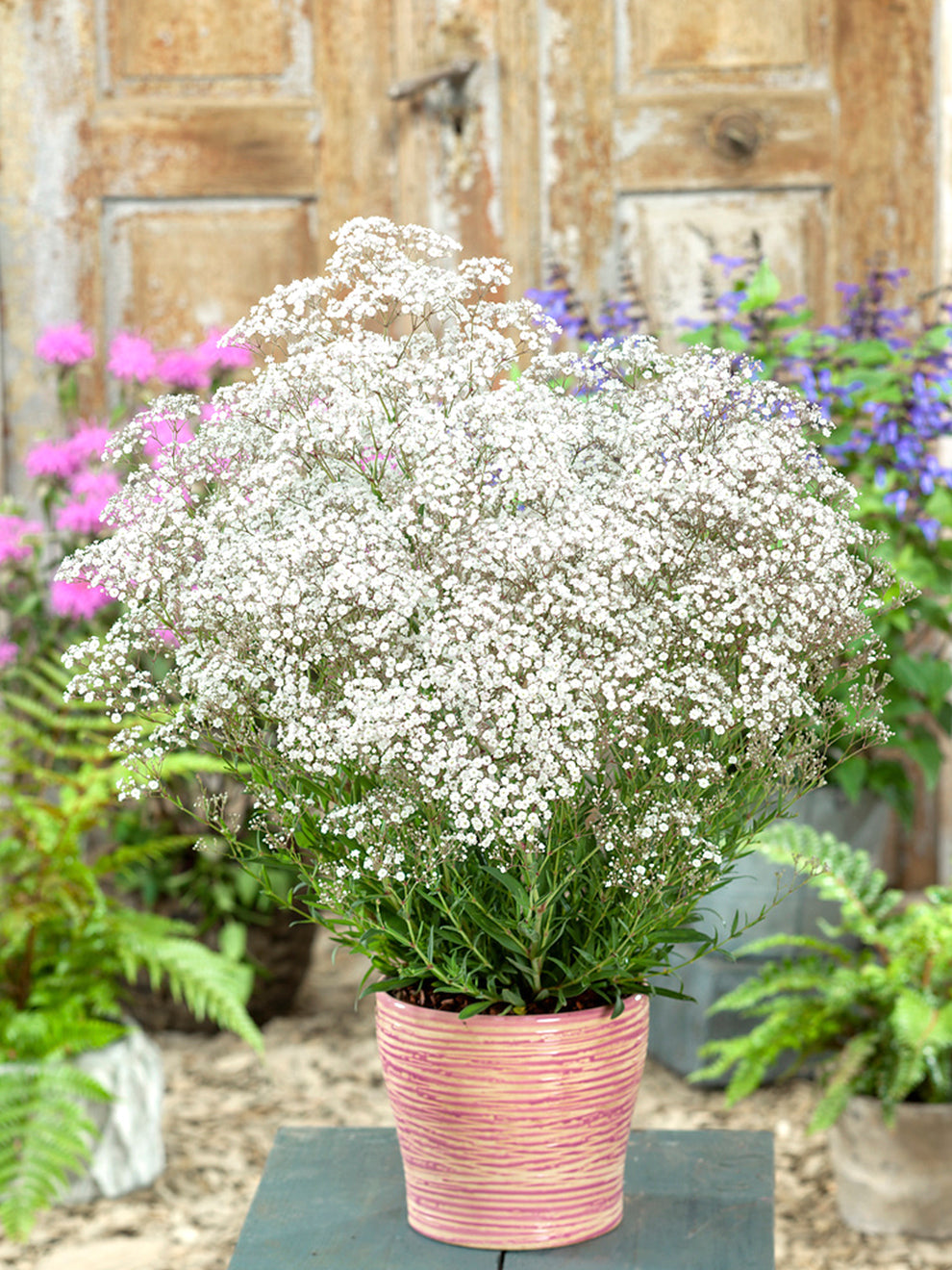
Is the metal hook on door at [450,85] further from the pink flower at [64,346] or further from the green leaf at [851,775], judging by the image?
the green leaf at [851,775]

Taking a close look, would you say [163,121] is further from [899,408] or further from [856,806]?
[856,806]

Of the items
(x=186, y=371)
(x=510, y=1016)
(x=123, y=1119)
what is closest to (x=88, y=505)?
(x=186, y=371)

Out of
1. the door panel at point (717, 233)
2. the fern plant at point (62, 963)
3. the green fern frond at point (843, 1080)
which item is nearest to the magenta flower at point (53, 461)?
the fern plant at point (62, 963)

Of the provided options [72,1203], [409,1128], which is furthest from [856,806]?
[409,1128]

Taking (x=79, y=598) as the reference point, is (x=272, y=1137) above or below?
below

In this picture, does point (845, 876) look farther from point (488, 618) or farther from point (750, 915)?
point (488, 618)

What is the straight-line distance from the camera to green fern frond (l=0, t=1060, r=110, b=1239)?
1941mm

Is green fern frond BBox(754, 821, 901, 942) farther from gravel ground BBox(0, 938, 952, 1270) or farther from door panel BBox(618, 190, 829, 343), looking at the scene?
door panel BBox(618, 190, 829, 343)

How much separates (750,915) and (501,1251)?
1.56 metres

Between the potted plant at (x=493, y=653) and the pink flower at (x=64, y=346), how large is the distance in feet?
6.02

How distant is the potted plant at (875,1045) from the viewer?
2.04m

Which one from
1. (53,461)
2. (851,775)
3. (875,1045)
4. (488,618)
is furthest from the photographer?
(53,461)

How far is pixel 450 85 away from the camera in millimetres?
2906

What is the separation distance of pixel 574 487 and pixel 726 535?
11 centimetres
